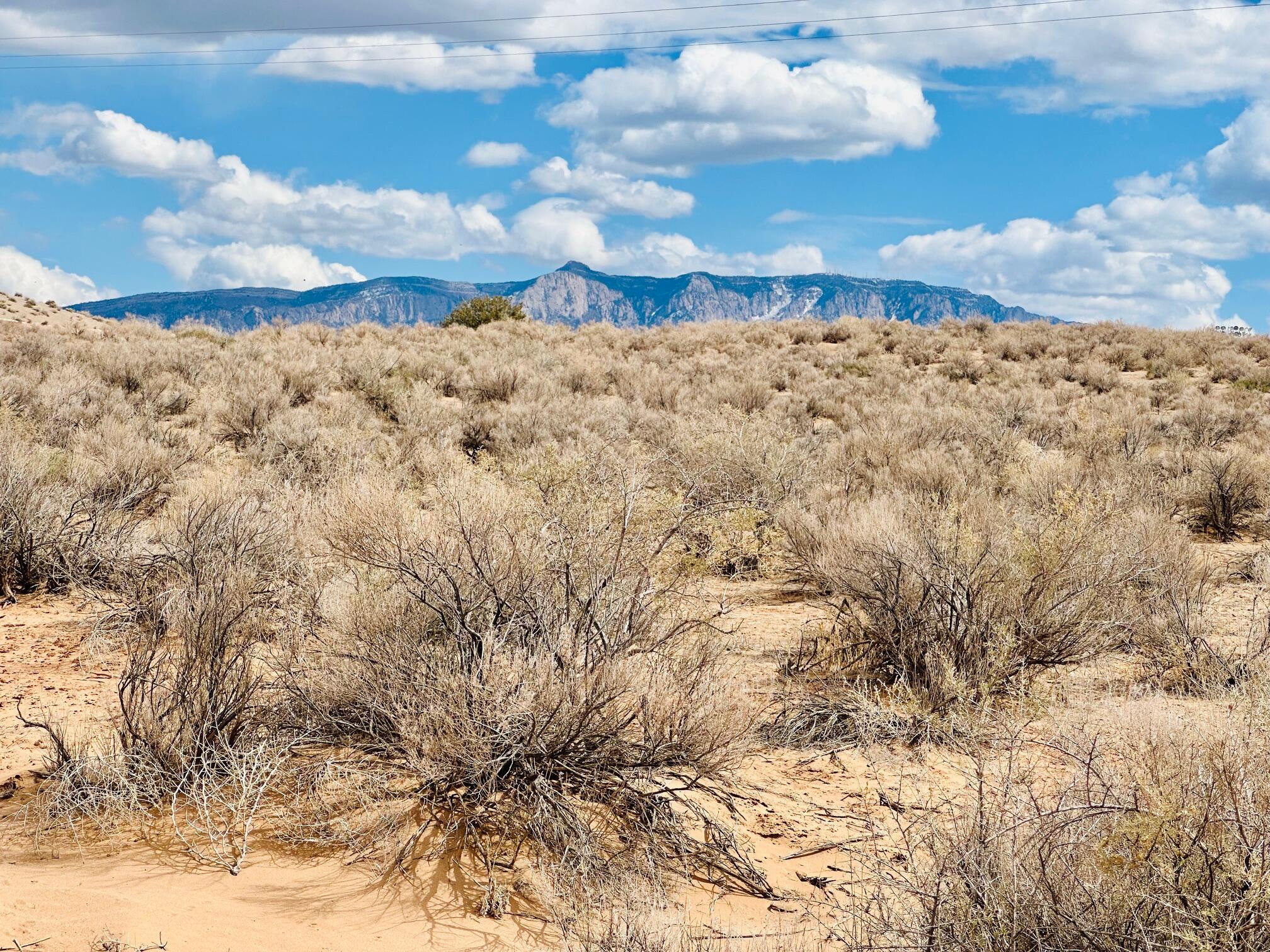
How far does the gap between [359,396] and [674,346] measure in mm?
11391

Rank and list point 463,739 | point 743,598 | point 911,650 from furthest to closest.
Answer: point 743,598, point 911,650, point 463,739

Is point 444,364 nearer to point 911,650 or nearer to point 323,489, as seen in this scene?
point 323,489

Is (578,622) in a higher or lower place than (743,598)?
higher

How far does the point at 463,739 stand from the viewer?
4.05 meters

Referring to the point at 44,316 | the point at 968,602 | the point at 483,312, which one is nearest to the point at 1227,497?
the point at 968,602

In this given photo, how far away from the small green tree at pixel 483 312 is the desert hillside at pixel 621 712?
24.7m

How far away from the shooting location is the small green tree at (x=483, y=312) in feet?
116

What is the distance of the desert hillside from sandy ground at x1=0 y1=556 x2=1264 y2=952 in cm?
2

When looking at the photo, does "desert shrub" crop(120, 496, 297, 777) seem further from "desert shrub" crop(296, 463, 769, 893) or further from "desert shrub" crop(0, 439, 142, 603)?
"desert shrub" crop(0, 439, 142, 603)

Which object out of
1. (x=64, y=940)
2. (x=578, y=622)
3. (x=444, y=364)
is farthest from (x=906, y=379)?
(x=64, y=940)

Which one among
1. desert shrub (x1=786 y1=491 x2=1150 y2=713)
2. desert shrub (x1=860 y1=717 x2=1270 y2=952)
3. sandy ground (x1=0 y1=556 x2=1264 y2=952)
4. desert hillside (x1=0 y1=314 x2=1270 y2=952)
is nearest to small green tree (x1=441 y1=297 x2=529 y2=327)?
desert hillside (x1=0 y1=314 x2=1270 y2=952)

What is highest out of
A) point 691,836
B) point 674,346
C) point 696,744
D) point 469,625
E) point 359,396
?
point 674,346

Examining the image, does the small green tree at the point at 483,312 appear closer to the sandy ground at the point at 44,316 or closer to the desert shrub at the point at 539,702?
the sandy ground at the point at 44,316

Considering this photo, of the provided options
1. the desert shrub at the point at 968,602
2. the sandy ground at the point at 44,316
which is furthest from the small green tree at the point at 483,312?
the desert shrub at the point at 968,602
